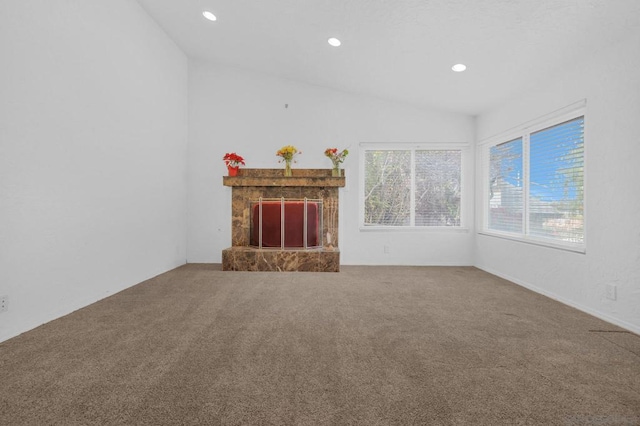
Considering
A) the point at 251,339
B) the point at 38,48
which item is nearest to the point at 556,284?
the point at 251,339

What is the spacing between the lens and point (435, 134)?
463 cm

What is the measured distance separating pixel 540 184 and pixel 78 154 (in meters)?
4.58

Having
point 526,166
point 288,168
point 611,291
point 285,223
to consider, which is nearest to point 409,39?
point 526,166

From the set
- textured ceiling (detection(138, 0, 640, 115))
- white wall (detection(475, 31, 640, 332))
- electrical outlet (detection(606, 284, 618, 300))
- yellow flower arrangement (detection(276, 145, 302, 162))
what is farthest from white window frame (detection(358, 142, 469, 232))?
electrical outlet (detection(606, 284, 618, 300))

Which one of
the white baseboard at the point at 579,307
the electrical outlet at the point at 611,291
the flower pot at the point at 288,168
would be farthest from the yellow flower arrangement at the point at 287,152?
the electrical outlet at the point at 611,291

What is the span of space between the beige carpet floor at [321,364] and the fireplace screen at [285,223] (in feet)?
4.82

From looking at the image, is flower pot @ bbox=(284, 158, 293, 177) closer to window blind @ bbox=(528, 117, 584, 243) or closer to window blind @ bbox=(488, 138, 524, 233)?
window blind @ bbox=(488, 138, 524, 233)

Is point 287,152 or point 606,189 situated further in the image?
point 287,152

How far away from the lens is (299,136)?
4.68 metres

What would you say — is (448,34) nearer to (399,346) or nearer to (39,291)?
(399,346)

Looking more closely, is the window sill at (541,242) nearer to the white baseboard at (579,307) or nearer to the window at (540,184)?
the window at (540,184)

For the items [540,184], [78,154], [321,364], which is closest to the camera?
[321,364]

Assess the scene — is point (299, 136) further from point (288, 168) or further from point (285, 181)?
point (285, 181)

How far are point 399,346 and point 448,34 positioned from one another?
2770mm
